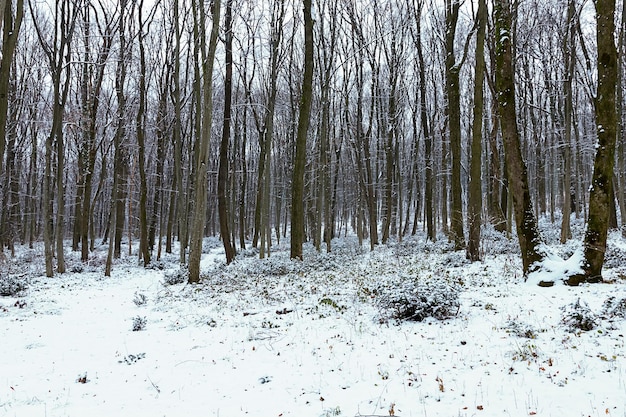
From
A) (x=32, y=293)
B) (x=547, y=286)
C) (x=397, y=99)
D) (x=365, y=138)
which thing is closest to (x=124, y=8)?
(x=32, y=293)

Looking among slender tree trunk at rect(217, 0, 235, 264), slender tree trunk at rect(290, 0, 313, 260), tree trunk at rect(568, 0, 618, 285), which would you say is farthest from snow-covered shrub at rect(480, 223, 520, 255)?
slender tree trunk at rect(217, 0, 235, 264)

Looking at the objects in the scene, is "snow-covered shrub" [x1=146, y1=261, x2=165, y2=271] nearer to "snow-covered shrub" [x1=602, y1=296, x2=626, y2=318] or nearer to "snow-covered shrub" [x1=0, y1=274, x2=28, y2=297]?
"snow-covered shrub" [x1=0, y1=274, x2=28, y2=297]

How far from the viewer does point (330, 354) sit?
546cm

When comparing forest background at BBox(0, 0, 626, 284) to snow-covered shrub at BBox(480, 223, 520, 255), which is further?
snow-covered shrub at BBox(480, 223, 520, 255)

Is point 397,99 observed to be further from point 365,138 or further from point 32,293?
point 32,293

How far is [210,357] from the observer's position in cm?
577

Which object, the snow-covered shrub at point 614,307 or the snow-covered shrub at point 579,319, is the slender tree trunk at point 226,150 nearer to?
the snow-covered shrub at point 579,319

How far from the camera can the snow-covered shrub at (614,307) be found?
5488 millimetres

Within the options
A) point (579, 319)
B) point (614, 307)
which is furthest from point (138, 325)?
point (614, 307)

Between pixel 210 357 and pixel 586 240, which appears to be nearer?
pixel 210 357

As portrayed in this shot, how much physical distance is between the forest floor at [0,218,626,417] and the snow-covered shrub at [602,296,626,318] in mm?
20

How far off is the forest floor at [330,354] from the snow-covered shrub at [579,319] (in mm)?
25

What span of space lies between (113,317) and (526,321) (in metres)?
8.35

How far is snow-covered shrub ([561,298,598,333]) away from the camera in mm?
Answer: 5230
